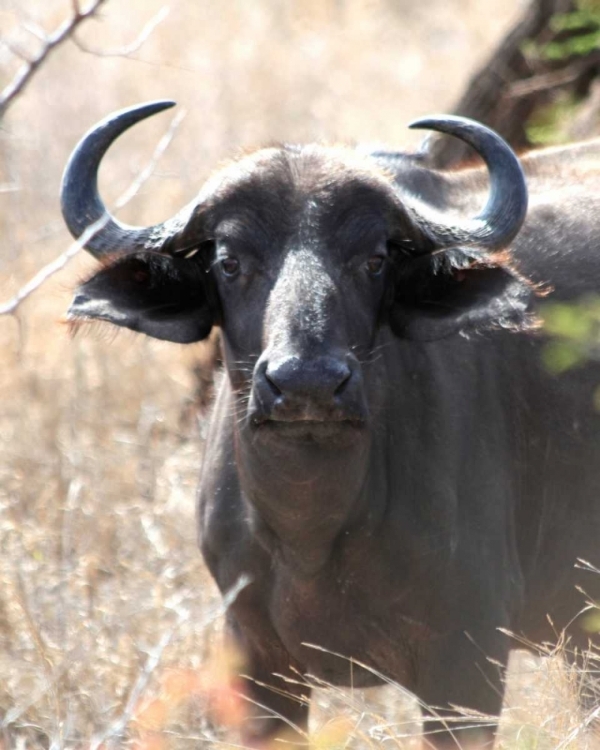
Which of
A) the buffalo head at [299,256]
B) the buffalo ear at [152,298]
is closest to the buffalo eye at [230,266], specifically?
the buffalo head at [299,256]

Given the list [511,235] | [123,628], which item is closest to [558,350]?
[511,235]

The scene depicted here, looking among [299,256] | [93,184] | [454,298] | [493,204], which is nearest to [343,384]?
[299,256]

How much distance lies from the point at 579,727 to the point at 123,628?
2606 mm

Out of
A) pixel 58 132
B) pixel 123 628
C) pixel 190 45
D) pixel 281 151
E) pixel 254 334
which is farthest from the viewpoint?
pixel 190 45

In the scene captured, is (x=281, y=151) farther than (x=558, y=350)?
No

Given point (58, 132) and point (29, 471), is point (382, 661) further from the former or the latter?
point (58, 132)

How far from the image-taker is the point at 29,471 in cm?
725

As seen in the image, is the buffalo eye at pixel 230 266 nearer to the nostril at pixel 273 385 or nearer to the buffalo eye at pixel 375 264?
the buffalo eye at pixel 375 264

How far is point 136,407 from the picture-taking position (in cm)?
847

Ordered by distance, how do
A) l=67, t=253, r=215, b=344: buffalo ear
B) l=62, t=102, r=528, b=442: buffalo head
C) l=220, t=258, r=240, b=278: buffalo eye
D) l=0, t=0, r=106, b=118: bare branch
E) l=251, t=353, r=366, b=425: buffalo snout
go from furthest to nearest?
l=67, t=253, r=215, b=344: buffalo ear, l=220, t=258, r=240, b=278: buffalo eye, l=62, t=102, r=528, b=442: buffalo head, l=0, t=0, r=106, b=118: bare branch, l=251, t=353, r=366, b=425: buffalo snout

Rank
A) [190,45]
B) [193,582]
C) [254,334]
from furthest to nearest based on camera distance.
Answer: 1. [190,45]
2. [193,582]
3. [254,334]

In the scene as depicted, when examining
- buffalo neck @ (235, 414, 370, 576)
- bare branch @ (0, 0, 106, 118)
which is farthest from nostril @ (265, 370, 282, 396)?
bare branch @ (0, 0, 106, 118)

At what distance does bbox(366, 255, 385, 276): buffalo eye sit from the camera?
Answer: 14.1ft

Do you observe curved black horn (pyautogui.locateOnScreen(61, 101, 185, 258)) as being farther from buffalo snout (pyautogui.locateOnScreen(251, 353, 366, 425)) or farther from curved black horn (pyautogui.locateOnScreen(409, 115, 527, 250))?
curved black horn (pyautogui.locateOnScreen(409, 115, 527, 250))
